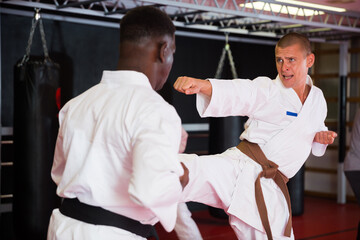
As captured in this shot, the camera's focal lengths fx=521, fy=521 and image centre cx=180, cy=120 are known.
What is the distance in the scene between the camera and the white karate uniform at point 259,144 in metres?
2.50

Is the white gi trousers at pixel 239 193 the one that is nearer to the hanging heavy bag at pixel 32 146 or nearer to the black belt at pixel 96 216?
the black belt at pixel 96 216

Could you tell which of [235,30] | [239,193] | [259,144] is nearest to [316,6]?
[235,30]

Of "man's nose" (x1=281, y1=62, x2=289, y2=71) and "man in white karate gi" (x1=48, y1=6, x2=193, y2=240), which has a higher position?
"man's nose" (x1=281, y1=62, x2=289, y2=71)

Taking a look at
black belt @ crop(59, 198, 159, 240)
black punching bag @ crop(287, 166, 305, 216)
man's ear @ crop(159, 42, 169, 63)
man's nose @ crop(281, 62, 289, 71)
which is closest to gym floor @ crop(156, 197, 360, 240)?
black punching bag @ crop(287, 166, 305, 216)

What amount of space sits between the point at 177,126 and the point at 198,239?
2.97 m

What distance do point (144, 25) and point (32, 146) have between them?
268 cm

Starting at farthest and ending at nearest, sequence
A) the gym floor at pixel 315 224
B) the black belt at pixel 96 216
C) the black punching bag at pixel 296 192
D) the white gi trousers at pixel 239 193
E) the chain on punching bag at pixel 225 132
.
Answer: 1. the black punching bag at pixel 296 192
2. the chain on punching bag at pixel 225 132
3. the gym floor at pixel 315 224
4. the white gi trousers at pixel 239 193
5. the black belt at pixel 96 216

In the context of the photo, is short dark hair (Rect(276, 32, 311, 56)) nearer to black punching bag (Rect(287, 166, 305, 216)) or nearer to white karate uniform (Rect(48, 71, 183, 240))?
white karate uniform (Rect(48, 71, 183, 240))

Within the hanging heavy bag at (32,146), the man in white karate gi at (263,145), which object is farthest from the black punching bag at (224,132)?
the man in white karate gi at (263,145)

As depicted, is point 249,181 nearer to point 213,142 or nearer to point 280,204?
point 280,204

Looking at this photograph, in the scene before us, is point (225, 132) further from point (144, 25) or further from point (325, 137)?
point (144, 25)

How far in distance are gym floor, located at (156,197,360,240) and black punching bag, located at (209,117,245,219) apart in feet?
2.67

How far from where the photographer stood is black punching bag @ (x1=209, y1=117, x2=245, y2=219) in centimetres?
538

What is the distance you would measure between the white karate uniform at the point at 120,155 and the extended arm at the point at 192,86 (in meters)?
0.58
